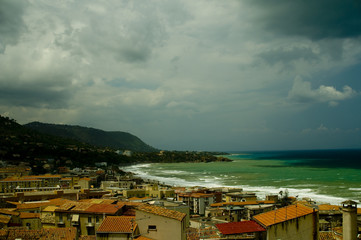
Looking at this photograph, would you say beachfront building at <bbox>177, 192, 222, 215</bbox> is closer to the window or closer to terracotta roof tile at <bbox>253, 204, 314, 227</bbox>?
terracotta roof tile at <bbox>253, 204, 314, 227</bbox>

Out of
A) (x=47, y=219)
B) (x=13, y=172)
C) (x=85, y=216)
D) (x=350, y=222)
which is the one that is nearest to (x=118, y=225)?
(x=85, y=216)

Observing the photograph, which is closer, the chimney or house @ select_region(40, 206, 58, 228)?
the chimney

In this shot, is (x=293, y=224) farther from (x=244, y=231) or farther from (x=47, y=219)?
(x=47, y=219)

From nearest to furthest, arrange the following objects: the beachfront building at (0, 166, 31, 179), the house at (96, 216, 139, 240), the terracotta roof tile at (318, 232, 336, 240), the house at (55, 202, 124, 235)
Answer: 1. the house at (96, 216, 139, 240)
2. the terracotta roof tile at (318, 232, 336, 240)
3. the house at (55, 202, 124, 235)
4. the beachfront building at (0, 166, 31, 179)

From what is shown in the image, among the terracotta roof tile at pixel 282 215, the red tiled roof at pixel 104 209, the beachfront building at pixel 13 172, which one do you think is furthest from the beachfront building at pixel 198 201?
the beachfront building at pixel 13 172

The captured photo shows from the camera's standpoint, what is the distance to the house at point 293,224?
40.3 feet

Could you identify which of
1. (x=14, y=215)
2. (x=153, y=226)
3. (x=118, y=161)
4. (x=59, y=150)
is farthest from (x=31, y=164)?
(x=153, y=226)

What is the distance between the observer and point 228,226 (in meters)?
14.4

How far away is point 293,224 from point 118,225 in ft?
24.0

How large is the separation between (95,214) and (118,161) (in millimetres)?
156431

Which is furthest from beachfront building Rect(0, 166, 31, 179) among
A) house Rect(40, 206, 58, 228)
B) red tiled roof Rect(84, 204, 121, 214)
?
red tiled roof Rect(84, 204, 121, 214)

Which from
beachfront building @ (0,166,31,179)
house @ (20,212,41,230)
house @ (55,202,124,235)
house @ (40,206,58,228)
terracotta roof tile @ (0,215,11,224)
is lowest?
beachfront building @ (0,166,31,179)

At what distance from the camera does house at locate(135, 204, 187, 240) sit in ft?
41.4

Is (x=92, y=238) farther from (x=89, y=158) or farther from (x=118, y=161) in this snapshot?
(x=118, y=161)
